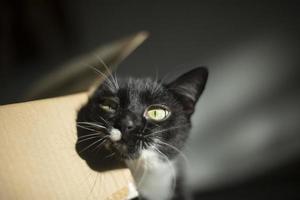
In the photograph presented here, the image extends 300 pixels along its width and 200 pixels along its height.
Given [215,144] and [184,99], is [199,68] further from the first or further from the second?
[215,144]

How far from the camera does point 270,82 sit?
81 centimetres

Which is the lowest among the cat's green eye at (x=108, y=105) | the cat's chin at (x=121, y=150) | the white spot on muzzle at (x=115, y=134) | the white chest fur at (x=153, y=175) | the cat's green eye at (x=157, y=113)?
the white chest fur at (x=153, y=175)

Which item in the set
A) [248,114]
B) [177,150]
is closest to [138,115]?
[177,150]

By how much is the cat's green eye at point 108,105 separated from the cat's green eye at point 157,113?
0.07 meters

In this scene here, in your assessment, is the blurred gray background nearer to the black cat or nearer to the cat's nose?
the black cat

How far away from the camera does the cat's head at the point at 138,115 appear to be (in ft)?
2.36

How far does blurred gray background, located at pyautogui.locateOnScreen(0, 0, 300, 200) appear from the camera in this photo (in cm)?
80

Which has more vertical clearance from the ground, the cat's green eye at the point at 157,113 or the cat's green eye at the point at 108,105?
the cat's green eye at the point at 108,105

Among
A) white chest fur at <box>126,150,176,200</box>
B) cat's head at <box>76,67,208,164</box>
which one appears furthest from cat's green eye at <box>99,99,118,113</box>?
white chest fur at <box>126,150,176,200</box>

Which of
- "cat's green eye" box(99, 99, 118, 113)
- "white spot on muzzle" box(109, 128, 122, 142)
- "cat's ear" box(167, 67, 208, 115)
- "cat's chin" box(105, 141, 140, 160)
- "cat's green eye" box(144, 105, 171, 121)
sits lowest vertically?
"cat's chin" box(105, 141, 140, 160)

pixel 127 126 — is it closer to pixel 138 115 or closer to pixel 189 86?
pixel 138 115

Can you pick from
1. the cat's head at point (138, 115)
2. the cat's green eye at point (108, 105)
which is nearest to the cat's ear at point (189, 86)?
the cat's head at point (138, 115)

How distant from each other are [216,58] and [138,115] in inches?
9.4

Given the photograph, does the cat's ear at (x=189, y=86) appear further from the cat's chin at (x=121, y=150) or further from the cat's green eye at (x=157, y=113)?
the cat's chin at (x=121, y=150)
